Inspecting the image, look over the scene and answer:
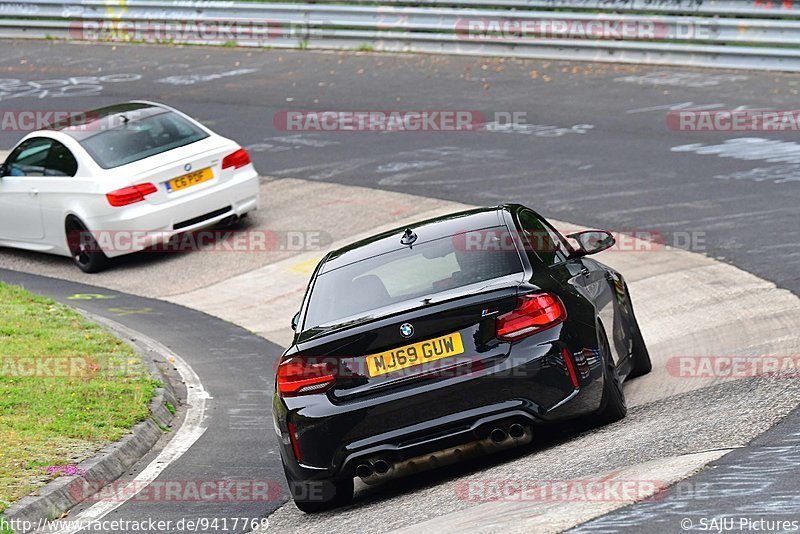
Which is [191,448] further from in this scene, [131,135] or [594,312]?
[131,135]

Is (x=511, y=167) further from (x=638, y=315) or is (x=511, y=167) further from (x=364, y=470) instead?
(x=364, y=470)

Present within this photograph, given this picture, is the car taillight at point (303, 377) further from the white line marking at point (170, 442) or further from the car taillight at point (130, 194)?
the car taillight at point (130, 194)

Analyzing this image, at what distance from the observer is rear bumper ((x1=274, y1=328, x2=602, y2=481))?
706cm

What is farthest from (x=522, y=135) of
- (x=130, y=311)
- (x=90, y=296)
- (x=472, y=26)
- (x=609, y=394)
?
(x=609, y=394)

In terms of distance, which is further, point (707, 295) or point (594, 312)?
point (707, 295)

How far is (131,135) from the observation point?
15773 millimetres

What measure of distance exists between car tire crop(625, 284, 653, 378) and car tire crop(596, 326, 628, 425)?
54.8 inches

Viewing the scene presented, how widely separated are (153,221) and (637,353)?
7610 mm

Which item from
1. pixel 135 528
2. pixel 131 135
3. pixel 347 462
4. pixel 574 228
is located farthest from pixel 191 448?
pixel 131 135

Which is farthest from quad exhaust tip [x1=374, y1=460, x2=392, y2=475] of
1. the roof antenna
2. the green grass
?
the green grass

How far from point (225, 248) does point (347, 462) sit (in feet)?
29.5

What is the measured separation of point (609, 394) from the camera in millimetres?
7449

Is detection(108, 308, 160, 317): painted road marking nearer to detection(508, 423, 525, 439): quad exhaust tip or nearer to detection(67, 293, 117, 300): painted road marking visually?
detection(67, 293, 117, 300): painted road marking

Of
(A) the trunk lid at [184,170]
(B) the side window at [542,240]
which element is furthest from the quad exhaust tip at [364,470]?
(A) the trunk lid at [184,170]
